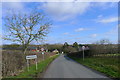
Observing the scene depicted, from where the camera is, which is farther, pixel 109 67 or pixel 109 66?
pixel 109 66

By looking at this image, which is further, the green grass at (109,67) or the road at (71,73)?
the green grass at (109,67)

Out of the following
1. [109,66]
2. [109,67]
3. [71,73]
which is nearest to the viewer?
[71,73]

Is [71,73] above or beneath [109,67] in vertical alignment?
beneath

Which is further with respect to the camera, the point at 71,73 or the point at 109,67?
the point at 109,67

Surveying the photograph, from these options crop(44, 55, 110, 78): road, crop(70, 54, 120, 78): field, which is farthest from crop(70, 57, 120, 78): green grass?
crop(44, 55, 110, 78): road

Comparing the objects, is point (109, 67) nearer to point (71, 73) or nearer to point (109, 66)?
point (109, 66)

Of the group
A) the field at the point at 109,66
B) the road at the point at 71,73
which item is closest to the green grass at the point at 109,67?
the field at the point at 109,66

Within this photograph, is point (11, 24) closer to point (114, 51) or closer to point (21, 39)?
point (21, 39)

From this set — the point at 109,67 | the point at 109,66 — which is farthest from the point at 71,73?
the point at 109,66

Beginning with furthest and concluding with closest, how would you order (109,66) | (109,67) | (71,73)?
1. (109,66)
2. (109,67)
3. (71,73)

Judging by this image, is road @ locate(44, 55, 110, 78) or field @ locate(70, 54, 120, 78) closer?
road @ locate(44, 55, 110, 78)

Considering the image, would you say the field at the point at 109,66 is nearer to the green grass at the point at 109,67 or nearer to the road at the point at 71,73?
the green grass at the point at 109,67

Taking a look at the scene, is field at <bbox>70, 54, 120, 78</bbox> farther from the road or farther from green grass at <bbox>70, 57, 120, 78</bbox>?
the road

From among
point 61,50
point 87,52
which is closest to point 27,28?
point 87,52
